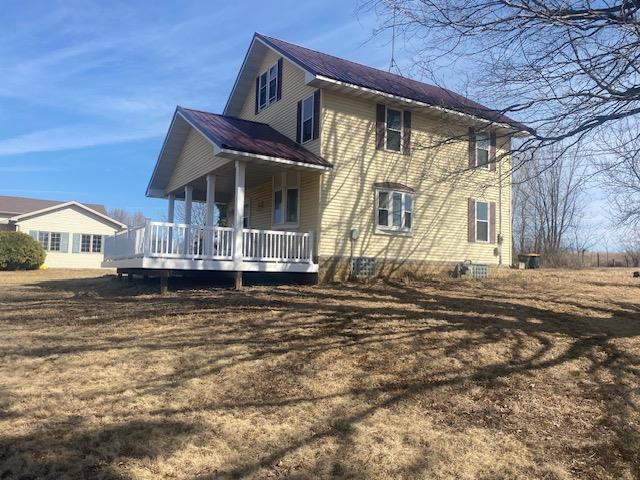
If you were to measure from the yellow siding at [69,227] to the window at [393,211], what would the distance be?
80.7ft

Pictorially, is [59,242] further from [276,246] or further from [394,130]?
[394,130]

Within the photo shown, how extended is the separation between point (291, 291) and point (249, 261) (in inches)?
62.6

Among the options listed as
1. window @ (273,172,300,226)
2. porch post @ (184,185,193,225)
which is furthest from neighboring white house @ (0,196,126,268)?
window @ (273,172,300,226)

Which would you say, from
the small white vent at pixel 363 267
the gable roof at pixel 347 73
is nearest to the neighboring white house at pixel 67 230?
the gable roof at pixel 347 73

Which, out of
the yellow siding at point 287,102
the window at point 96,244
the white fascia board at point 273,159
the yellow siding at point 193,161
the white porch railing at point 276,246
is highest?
the yellow siding at point 287,102

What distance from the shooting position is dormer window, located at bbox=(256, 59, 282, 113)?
55.9 ft

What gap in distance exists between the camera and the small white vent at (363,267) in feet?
48.6

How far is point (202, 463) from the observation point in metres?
4.34

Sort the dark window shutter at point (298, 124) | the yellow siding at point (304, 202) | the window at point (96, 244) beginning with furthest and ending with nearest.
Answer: the window at point (96, 244) < the dark window shutter at point (298, 124) < the yellow siding at point (304, 202)

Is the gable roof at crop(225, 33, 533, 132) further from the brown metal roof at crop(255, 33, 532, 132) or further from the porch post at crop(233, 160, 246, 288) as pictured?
the porch post at crop(233, 160, 246, 288)

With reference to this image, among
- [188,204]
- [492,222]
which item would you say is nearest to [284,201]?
[188,204]

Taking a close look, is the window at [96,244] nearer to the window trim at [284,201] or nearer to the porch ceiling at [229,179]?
the porch ceiling at [229,179]

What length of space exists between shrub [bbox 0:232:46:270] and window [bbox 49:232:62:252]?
3.03m

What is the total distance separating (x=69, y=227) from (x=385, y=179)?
2564 centimetres
